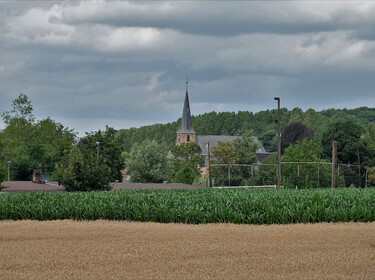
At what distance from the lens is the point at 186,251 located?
26.9 metres

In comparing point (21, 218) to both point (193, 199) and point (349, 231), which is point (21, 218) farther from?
point (349, 231)

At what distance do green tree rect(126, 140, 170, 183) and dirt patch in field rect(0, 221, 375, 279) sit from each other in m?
77.5

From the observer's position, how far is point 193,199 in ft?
134

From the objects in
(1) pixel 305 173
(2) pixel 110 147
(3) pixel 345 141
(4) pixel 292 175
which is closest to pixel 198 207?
(1) pixel 305 173

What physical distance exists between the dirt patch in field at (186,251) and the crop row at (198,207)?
1621mm

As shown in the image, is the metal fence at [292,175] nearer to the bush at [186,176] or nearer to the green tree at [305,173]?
the green tree at [305,173]

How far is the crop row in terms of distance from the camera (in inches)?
1523

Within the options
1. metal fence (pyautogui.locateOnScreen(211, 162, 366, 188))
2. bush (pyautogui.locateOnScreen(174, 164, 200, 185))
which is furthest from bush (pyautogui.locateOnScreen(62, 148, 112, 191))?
bush (pyautogui.locateOnScreen(174, 164, 200, 185))

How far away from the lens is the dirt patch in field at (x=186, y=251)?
2200 cm

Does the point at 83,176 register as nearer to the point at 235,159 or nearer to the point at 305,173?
the point at 305,173

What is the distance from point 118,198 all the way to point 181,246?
14.5m

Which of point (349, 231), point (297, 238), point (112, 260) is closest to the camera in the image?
point (112, 260)

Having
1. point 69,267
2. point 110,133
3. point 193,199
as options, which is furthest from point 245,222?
point 110,133

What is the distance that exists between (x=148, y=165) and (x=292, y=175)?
29253mm
